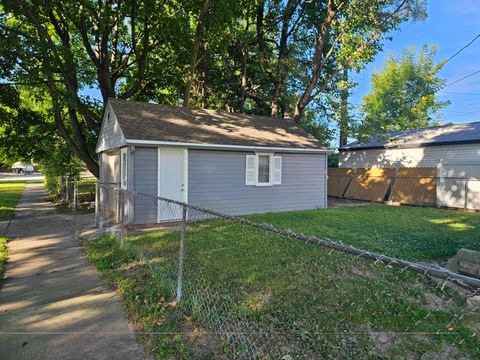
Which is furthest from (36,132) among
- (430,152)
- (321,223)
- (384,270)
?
(430,152)

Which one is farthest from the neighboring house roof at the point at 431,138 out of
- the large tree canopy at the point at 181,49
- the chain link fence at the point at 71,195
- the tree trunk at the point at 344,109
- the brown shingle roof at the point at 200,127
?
the chain link fence at the point at 71,195

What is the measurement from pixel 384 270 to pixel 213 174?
7.11 m

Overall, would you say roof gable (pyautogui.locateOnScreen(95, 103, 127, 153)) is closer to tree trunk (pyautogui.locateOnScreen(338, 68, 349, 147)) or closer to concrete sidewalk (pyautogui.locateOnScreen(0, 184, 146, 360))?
concrete sidewalk (pyautogui.locateOnScreen(0, 184, 146, 360))

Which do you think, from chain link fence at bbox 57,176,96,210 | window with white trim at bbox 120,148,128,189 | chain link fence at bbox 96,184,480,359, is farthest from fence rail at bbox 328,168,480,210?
chain link fence at bbox 57,176,96,210

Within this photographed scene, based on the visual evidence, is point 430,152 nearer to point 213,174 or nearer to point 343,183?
point 343,183

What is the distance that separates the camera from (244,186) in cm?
1205

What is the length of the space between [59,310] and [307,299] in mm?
3093

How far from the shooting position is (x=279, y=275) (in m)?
5.15

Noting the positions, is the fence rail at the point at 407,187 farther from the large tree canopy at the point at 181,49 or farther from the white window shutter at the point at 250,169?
the white window shutter at the point at 250,169

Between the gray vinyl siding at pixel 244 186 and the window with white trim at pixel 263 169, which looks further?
the window with white trim at pixel 263 169

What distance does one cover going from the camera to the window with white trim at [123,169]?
10.0 m

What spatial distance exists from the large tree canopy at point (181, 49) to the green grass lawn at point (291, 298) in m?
9.29

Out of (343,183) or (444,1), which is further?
(343,183)

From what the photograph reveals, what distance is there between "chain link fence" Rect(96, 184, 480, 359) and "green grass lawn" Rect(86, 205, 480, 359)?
15 millimetres
